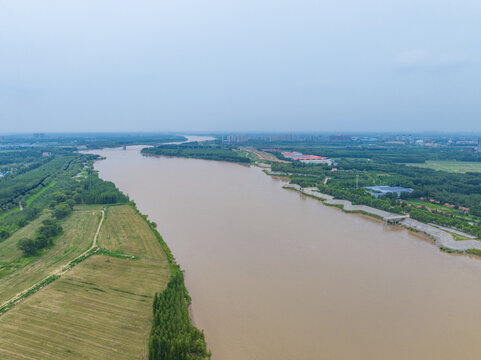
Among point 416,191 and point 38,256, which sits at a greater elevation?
point 416,191

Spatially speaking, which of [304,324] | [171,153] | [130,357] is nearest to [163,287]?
[130,357]

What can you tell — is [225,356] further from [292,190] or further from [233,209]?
[292,190]

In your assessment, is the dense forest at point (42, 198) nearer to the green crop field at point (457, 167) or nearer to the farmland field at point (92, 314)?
the farmland field at point (92, 314)

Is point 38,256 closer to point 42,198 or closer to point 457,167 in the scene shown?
point 42,198

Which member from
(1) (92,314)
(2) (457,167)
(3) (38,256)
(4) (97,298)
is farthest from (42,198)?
(2) (457,167)

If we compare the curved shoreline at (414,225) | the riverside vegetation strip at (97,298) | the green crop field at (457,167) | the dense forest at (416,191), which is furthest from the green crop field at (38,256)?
the green crop field at (457,167)

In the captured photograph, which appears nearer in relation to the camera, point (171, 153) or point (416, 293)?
point (416, 293)
